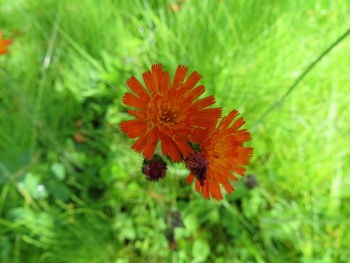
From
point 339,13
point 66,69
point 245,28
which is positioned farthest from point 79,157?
point 339,13

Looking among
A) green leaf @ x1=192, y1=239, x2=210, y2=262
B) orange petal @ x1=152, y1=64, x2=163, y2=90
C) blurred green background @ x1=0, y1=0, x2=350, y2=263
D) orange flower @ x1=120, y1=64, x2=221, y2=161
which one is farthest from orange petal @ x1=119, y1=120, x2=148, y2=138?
green leaf @ x1=192, y1=239, x2=210, y2=262

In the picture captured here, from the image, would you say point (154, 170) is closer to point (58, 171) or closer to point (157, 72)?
point (157, 72)

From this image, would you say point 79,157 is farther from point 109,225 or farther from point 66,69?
point 66,69

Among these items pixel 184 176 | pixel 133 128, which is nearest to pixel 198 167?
pixel 133 128

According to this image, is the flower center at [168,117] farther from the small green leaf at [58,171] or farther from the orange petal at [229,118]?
the small green leaf at [58,171]

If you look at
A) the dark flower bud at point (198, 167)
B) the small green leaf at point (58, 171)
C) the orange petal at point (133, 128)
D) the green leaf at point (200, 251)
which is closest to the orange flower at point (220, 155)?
the dark flower bud at point (198, 167)

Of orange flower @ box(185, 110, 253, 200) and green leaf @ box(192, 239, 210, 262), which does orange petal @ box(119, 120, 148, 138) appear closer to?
orange flower @ box(185, 110, 253, 200)
